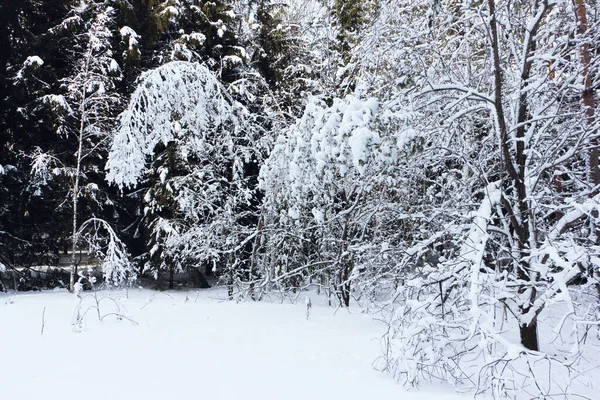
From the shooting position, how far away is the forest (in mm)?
3611

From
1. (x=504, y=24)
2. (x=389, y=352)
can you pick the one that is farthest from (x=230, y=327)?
(x=504, y=24)

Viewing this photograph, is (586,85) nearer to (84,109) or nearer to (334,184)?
(334,184)

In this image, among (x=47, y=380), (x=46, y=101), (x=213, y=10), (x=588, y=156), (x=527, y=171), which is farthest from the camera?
(x=213, y=10)

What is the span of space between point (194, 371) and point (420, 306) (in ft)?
5.61

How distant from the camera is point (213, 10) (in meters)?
11.1

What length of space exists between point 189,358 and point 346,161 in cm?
270

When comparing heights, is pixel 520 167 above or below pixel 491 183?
above

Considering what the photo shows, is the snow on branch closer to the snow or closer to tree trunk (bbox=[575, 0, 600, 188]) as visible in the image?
the snow

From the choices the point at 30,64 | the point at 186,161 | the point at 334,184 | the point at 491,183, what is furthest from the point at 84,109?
Answer: the point at 491,183

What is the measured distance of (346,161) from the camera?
4.96 m

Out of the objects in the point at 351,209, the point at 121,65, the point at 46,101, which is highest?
the point at 121,65

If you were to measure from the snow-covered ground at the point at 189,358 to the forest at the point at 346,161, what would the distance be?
381mm

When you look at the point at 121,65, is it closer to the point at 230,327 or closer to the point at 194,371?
the point at 230,327

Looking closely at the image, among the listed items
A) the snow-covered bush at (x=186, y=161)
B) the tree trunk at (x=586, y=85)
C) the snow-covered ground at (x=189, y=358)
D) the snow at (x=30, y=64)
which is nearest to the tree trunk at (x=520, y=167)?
the tree trunk at (x=586, y=85)
